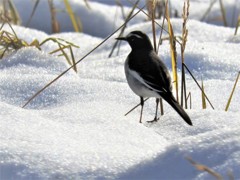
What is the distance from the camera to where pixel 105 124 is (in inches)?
155

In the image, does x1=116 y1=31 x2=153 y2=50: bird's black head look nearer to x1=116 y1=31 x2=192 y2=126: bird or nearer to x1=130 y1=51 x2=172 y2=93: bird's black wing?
x1=116 y1=31 x2=192 y2=126: bird

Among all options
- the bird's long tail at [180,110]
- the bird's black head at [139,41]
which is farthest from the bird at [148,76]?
the bird's black head at [139,41]

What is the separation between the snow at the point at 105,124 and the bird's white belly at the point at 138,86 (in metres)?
0.13

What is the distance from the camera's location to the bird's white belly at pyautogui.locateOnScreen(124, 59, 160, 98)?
4504 mm

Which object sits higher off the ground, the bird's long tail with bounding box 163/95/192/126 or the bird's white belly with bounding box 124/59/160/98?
the bird's long tail with bounding box 163/95/192/126

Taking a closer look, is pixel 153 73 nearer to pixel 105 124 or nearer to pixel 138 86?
pixel 138 86

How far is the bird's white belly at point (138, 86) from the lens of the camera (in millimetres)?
4504

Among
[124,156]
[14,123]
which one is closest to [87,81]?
[14,123]

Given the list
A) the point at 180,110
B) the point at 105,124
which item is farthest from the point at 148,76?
the point at 105,124

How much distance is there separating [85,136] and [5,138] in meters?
0.40

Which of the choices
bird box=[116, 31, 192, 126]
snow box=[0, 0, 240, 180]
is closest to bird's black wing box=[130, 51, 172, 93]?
bird box=[116, 31, 192, 126]

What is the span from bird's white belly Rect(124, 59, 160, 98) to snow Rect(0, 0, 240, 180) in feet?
0.43

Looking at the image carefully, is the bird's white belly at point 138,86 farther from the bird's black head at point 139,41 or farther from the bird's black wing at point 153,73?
the bird's black head at point 139,41

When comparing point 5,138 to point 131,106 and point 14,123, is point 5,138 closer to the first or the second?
point 14,123
